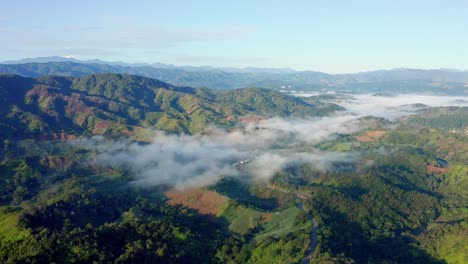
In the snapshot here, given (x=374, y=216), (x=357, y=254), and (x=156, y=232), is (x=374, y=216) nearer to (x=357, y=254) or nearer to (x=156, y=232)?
(x=357, y=254)

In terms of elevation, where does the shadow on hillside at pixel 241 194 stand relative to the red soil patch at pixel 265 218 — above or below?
below

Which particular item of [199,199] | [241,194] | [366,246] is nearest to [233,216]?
[199,199]

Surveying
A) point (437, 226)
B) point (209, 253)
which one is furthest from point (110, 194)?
point (437, 226)

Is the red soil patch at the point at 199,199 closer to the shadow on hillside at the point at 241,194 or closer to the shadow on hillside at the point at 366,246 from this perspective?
the shadow on hillside at the point at 241,194

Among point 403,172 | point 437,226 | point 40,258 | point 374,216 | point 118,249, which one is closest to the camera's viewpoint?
point 40,258

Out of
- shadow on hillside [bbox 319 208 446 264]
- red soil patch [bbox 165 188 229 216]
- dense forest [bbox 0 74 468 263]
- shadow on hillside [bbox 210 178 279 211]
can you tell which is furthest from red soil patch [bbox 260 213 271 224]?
red soil patch [bbox 165 188 229 216]

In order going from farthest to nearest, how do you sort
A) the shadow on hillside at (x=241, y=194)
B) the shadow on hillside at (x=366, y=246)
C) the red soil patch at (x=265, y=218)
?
the shadow on hillside at (x=241, y=194), the red soil patch at (x=265, y=218), the shadow on hillside at (x=366, y=246)

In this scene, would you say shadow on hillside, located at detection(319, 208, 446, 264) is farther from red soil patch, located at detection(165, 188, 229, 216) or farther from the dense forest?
red soil patch, located at detection(165, 188, 229, 216)

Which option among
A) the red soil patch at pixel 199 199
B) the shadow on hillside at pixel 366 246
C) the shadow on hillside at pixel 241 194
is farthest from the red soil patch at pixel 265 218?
the red soil patch at pixel 199 199
